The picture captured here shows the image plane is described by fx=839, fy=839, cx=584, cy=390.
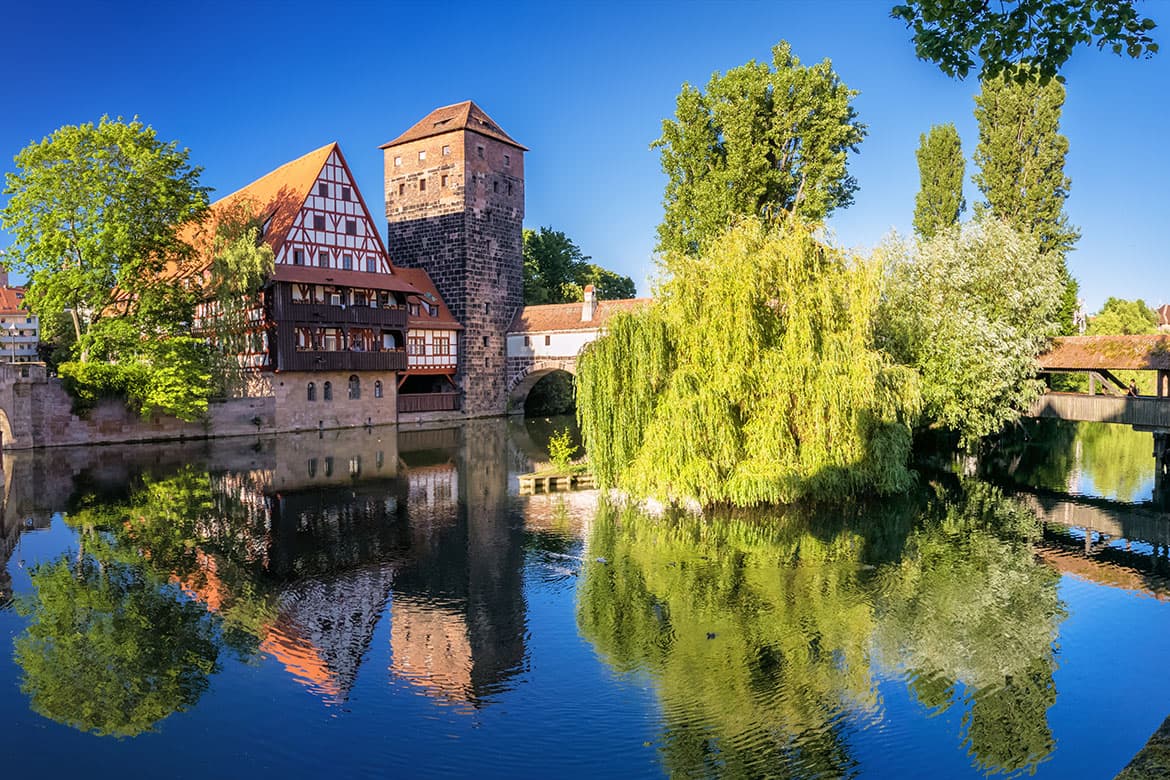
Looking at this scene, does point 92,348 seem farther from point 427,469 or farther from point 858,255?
point 858,255

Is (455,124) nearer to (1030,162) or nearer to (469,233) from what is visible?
(469,233)

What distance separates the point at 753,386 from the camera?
18094 mm

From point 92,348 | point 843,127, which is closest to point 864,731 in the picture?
point 843,127

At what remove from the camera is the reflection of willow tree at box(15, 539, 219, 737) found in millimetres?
8984

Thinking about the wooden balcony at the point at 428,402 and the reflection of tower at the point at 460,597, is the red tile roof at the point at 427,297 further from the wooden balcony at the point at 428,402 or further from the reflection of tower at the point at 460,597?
the reflection of tower at the point at 460,597

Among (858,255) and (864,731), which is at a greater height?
(858,255)

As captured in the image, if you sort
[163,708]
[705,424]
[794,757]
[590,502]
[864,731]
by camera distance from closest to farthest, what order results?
[794,757], [864,731], [163,708], [705,424], [590,502]

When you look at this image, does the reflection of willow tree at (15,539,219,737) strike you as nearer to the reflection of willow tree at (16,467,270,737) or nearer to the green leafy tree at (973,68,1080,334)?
the reflection of willow tree at (16,467,270,737)

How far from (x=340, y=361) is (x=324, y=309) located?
250 centimetres

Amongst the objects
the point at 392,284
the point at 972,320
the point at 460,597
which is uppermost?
the point at 392,284

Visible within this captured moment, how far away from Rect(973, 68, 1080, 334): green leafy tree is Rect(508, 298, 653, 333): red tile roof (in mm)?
17192

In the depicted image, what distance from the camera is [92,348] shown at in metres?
31.8

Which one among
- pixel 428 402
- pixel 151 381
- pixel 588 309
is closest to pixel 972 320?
pixel 588 309

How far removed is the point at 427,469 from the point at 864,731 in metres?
20.2
